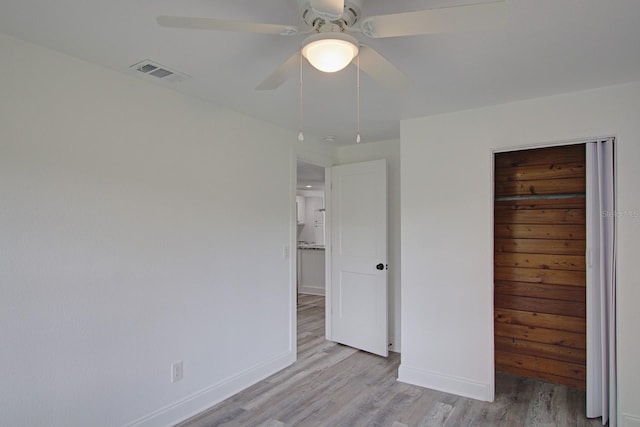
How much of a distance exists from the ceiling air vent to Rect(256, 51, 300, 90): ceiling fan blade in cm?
84

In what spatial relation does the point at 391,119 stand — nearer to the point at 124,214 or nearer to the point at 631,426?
the point at 124,214

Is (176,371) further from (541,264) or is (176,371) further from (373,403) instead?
(541,264)

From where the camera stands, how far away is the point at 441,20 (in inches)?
46.1

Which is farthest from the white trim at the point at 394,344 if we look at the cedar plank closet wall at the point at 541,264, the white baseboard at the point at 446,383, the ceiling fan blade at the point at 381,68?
the ceiling fan blade at the point at 381,68

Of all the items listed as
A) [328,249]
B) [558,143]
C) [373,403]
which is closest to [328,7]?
[558,143]

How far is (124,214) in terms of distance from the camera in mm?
2303

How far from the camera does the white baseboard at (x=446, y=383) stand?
2.91 metres

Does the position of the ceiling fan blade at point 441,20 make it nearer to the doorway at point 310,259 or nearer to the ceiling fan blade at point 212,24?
the ceiling fan blade at point 212,24

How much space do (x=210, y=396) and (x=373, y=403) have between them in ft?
4.21

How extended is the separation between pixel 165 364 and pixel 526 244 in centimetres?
323

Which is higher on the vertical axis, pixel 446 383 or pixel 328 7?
pixel 328 7

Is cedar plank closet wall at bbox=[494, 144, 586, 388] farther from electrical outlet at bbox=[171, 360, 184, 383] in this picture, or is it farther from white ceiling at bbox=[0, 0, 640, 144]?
electrical outlet at bbox=[171, 360, 184, 383]

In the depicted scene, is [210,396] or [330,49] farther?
[210,396]

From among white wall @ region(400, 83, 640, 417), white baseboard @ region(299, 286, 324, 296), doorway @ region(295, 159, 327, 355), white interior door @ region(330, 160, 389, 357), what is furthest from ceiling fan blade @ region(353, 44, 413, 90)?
white baseboard @ region(299, 286, 324, 296)
